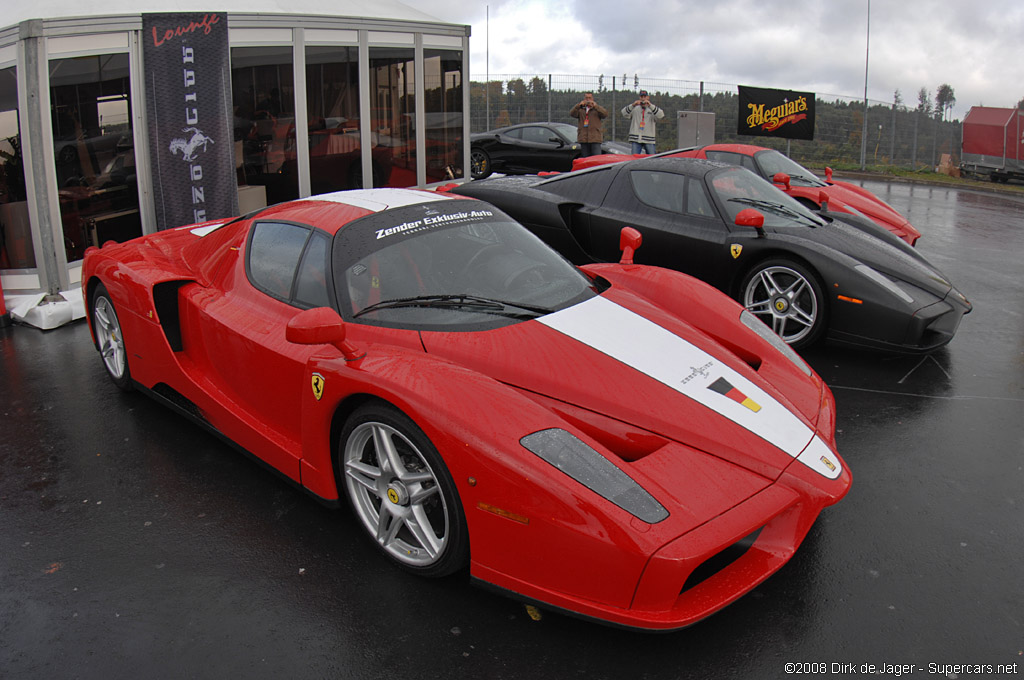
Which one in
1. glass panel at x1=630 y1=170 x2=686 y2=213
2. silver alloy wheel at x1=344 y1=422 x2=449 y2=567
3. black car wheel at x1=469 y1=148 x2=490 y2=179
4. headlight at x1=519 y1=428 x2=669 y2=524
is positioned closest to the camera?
headlight at x1=519 y1=428 x2=669 y2=524

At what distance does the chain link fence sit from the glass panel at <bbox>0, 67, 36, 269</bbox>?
555 inches

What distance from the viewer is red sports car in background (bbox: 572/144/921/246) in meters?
8.40

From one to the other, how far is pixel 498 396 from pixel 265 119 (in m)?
6.92

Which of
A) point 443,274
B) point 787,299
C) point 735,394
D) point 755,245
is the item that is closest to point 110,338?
point 443,274

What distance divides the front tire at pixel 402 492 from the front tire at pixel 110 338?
2158mm

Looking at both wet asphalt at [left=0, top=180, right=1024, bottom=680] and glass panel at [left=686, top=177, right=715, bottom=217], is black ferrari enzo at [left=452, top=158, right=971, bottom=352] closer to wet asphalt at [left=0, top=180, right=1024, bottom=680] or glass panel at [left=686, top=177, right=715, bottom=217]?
glass panel at [left=686, top=177, right=715, bottom=217]

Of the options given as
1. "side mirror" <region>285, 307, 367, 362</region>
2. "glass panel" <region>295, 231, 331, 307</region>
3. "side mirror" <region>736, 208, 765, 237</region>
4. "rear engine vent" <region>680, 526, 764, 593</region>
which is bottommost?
"rear engine vent" <region>680, 526, 764, 593</region>

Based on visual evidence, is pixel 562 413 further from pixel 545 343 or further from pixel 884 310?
pixel 884 310

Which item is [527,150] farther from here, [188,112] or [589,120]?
[188,112]

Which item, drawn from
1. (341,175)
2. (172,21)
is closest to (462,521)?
(172,21)

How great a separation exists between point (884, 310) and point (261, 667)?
4.27m

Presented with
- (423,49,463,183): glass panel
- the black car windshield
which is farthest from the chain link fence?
the black car windshield

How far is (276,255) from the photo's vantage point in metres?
3.86

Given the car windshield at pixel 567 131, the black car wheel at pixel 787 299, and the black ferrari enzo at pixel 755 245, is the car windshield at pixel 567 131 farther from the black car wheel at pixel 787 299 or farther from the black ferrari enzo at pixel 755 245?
the black car wheel at pixel 787 299
